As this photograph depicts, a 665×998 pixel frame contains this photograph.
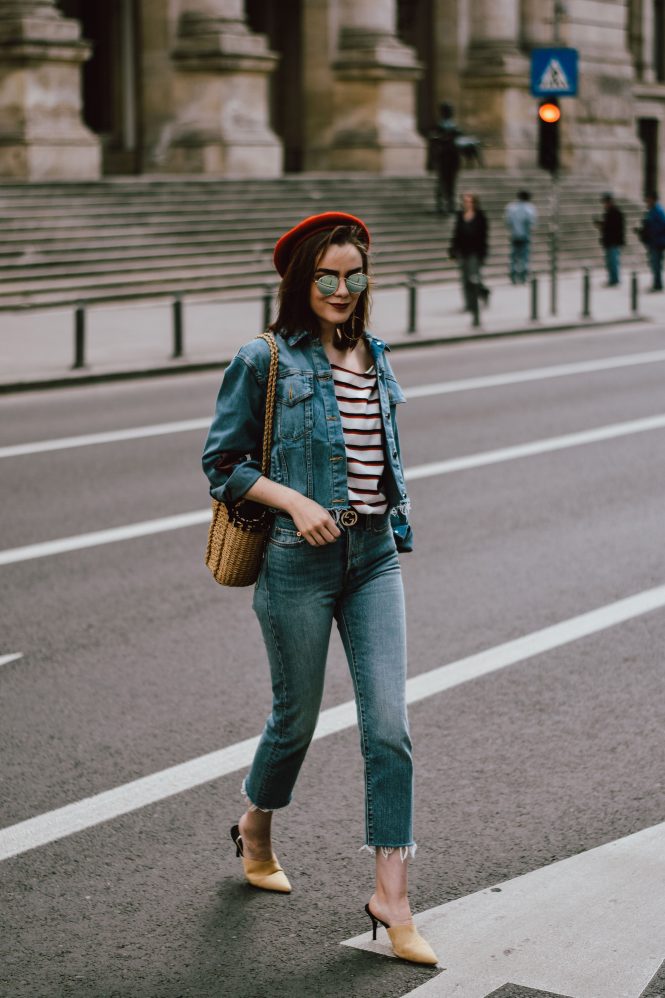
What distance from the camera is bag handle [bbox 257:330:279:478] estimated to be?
443 centimetres

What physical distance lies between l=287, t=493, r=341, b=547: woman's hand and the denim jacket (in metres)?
0.09

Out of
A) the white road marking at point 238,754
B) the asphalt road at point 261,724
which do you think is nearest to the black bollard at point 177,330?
the asphalt road at point 261,724

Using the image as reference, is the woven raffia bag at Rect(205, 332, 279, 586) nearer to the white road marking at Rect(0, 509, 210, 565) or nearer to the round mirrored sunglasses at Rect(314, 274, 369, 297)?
the round mirrored sunglasses at Rect(314, 274, 369, 297)

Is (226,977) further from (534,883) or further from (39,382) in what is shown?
(39,382)

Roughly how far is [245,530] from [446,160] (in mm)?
29939

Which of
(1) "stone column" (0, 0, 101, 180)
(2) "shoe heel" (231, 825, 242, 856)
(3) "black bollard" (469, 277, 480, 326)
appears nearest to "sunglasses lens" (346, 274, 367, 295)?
(2) "shoe heel" (231, 825, 242, 856)

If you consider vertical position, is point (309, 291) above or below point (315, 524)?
above

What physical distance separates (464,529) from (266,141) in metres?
24.6

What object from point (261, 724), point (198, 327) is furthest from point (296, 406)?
point (198, 327)

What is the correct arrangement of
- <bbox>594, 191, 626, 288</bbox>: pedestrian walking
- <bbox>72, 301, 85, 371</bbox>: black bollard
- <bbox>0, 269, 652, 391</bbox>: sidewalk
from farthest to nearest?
<bbox>594, 191, 626, 288</bbox>: pedestrian walking < <bbox>0, 269, 652, 391</bbox>: sidewalk < <bbox>72, 301, 85, 371</bbox>: black bollard

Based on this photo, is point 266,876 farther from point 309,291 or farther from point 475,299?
point 475,299

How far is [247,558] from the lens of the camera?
4.49 metres

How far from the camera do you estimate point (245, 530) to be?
4.46 metres

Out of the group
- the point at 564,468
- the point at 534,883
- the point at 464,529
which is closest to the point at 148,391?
the point at 564,468
